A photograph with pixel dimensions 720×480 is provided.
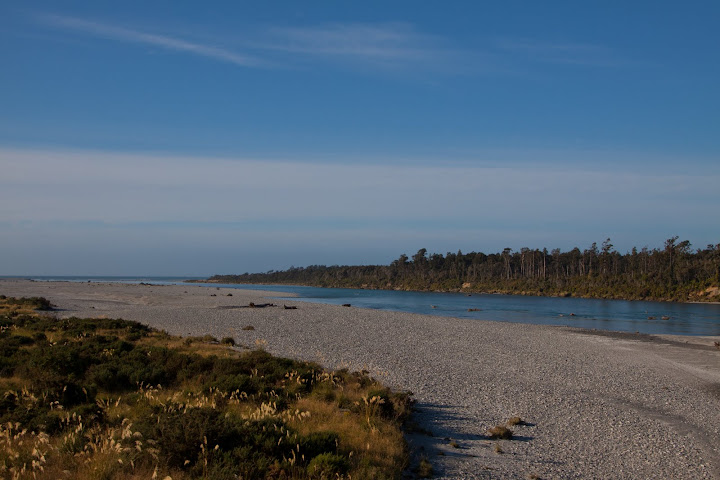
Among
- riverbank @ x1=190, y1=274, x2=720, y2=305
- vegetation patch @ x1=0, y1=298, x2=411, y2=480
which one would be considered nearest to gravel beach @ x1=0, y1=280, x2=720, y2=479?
vegetation patch @ x1=0, y1=298, x2=411, y2=480

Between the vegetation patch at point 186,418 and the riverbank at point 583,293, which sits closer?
the vegetation patch at point 186,418

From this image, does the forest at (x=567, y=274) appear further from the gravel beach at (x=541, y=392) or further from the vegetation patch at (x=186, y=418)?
the vegetation patch at (x=186, y=418)

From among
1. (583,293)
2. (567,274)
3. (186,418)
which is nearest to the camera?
(186,418)

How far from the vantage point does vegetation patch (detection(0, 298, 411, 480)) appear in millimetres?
6812

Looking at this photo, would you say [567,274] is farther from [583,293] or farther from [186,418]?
[186,418]

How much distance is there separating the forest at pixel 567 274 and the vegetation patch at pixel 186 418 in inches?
3716

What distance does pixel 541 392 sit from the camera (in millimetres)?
14516

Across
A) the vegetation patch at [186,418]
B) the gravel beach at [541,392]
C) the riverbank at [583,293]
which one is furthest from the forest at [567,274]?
the vegetation patch at [186,418]

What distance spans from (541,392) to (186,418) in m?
10.7

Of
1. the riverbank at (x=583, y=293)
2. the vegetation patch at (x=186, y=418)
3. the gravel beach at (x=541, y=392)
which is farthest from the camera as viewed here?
the riverbank at (x=583, y=293)

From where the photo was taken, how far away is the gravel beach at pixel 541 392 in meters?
8.99

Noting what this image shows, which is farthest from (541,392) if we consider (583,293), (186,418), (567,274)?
(567,274)

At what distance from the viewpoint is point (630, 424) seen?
1160cm

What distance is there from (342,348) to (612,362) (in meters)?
11.7
